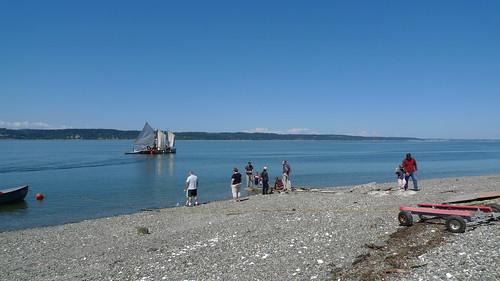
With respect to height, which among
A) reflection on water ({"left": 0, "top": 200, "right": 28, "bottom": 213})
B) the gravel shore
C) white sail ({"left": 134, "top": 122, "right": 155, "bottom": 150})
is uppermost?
white sail ({"left": 134, "top": 122, "right": 155, "bottom": 150})

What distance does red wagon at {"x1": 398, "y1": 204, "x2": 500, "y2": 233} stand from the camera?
39.4 ft

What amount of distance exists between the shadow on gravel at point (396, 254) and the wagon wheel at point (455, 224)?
0.20 meters

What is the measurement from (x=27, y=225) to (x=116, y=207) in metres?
6.51

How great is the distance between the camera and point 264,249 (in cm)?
1209

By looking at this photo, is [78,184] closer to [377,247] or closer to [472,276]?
[377,247]

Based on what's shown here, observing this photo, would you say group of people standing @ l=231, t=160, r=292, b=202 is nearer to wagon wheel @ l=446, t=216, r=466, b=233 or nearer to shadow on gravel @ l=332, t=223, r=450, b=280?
shadow on gravel @ l=332, t=223, r=450, b=280

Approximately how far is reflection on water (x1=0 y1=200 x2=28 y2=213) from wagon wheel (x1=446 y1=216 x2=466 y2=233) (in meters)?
26.9

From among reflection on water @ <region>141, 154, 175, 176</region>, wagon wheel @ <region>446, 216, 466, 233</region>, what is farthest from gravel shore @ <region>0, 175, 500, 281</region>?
reflection on water @ <region>141, 154, 175, 176</region>

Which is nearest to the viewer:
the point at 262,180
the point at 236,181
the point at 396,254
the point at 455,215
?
the point at 396,254

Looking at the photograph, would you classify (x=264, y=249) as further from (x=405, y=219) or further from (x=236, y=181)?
(x=236, y=181)

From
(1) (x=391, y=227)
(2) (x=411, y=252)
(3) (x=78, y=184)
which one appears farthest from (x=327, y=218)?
(3) (x=78, y=184)

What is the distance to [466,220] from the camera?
40.7ft

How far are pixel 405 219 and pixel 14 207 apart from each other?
88.6 ft

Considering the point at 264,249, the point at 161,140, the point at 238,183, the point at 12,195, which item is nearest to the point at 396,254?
the point at 264,249
